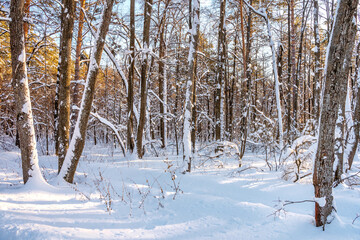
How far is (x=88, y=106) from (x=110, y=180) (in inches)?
71.7

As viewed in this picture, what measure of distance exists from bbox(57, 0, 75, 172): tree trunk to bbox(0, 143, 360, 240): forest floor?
1035 mm

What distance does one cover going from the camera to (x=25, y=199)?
356 cm

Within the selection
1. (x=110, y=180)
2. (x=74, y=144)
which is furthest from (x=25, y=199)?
(x=110, y=180)

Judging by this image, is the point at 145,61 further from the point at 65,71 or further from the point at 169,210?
the point at 169,210

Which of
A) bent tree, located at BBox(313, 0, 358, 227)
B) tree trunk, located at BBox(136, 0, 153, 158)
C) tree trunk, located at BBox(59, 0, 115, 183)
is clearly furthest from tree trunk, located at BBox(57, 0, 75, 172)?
bent tree, located at BBox(313, 0, 358, 227)

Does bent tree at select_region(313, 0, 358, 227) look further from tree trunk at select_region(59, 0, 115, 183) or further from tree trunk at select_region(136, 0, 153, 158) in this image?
tree trunk at select_region(136, 0, 153, 158)

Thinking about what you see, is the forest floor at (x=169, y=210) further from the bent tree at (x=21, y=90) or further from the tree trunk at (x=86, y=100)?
the tree trunk at (x=86, y=100)

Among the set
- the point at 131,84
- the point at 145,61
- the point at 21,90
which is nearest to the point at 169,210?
the point at 21,90

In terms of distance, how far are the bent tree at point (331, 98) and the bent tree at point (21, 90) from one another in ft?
15.8

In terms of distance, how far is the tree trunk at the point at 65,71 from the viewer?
15.3ft

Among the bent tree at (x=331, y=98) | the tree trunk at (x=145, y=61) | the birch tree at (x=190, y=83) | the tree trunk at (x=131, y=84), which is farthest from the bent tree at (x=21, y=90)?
the bent tree at (x=331, y=98)

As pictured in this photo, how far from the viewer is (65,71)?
4.81 m

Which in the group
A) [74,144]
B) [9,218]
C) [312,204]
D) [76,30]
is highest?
[76,30]

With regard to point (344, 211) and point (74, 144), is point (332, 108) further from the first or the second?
point (74, 144)
